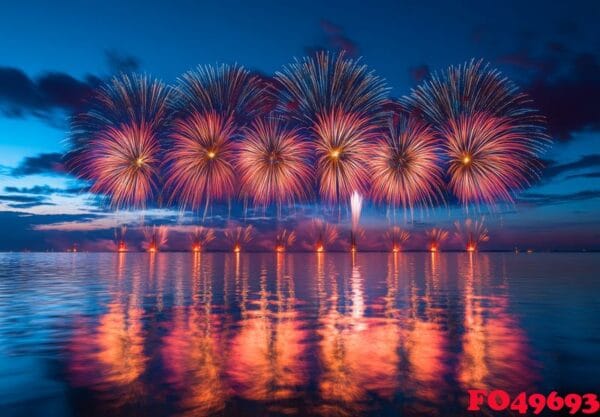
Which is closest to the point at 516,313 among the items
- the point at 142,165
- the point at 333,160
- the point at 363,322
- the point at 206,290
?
the point at 363,322

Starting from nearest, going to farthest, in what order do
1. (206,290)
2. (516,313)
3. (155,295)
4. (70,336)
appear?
(70,336) < (516,313) < (155,295) < (206,290)

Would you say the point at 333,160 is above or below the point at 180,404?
above

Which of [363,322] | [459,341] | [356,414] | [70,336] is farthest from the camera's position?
[363,322]

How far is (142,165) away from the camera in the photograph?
61906mm

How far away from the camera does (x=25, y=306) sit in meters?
25.3

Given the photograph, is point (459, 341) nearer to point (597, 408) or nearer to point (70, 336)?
point (597, 408)

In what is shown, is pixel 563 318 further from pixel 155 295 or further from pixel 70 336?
pixel 155 295

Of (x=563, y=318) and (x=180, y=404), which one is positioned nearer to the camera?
(x=180, y=404)

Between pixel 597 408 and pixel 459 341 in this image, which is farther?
pixel 459 341

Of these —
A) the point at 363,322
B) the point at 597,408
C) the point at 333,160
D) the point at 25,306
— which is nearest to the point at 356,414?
the point at 597,408

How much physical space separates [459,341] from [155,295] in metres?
21.5

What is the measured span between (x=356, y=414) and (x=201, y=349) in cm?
683

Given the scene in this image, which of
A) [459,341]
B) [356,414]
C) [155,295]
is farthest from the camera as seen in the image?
[155,295]

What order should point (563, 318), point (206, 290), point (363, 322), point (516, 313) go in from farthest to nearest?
1. point (206, 290)
2. point (516, 313)
3. point (563, 318)
4. point (363, 322)
